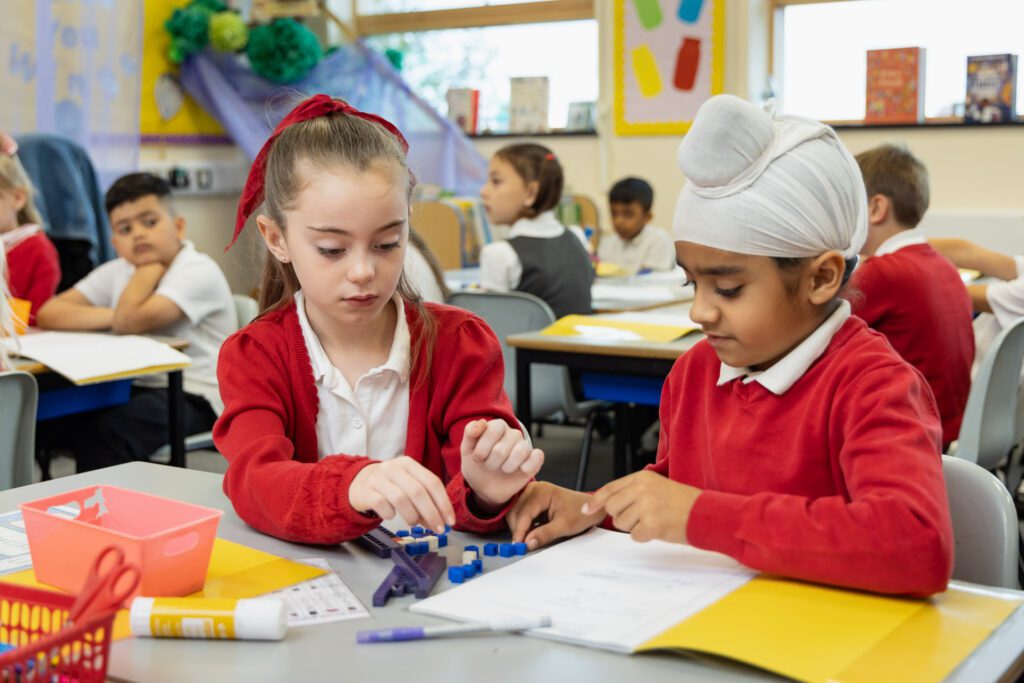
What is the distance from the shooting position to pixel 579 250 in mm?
3719

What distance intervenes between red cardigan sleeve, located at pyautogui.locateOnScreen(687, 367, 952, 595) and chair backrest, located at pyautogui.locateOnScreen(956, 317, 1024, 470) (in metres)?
1.37

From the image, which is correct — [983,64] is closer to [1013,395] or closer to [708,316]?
[1013,395]

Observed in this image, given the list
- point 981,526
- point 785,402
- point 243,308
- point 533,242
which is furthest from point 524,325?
point 981,526

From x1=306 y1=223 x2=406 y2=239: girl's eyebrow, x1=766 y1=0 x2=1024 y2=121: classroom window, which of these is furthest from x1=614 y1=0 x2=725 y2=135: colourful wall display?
x1=306 y1=223 x2=406 y2=239: girl's eyebrow

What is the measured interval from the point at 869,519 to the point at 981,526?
0.26 m

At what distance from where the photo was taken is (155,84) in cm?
598

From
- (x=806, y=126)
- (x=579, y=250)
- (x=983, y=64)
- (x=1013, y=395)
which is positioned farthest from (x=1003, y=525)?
(x=983, y=64)

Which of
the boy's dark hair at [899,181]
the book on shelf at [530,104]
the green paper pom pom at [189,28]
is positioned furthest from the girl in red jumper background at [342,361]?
the book on shelf at [530,104]

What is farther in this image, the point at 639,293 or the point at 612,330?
the point at 639,293

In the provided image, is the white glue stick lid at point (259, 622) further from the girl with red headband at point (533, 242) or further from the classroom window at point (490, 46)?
the classroom window at point (490, 46)

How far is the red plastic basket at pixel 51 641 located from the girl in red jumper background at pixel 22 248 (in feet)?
8.50

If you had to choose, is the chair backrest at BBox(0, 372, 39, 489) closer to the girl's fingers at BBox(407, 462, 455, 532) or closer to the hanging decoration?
the girl's fingers at BBox(407, 462, 455, 532)

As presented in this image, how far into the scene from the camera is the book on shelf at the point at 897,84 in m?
5.45

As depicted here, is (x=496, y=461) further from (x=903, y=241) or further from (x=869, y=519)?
(x=903, y=241)
